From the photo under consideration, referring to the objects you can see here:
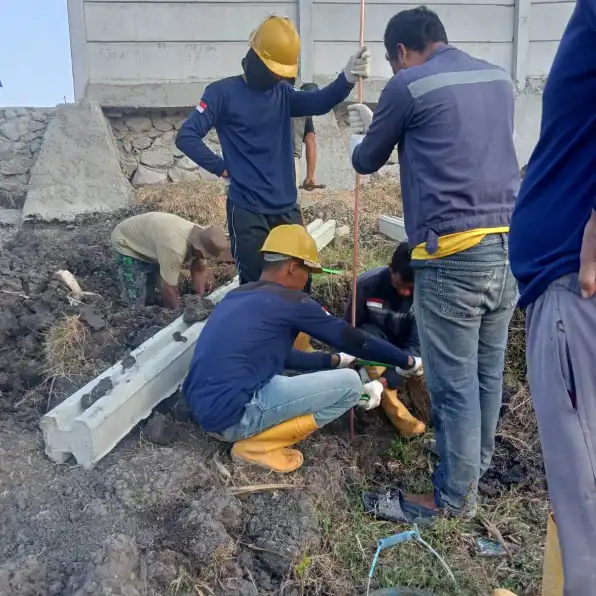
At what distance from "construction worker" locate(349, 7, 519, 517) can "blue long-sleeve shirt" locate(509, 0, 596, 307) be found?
0.88m

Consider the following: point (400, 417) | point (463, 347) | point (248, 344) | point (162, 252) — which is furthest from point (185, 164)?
point (463, 347)

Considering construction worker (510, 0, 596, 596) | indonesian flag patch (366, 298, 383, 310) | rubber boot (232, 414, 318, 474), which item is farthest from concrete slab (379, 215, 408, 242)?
construction worker (510, 0, 596, 596)

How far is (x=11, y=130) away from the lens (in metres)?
7.59

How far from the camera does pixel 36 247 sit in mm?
6090

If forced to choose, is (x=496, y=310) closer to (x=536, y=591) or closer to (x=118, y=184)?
(x=536, y=591)

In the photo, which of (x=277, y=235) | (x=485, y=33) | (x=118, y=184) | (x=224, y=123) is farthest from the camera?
(x=485, y=33)

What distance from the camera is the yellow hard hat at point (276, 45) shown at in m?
3.80

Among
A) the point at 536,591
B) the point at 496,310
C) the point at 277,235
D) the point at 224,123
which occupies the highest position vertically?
the point at 224,123

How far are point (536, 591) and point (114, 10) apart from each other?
7.30 metres

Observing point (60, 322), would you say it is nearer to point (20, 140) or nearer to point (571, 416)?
point (571, 416)

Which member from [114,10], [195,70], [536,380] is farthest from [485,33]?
[536,380]

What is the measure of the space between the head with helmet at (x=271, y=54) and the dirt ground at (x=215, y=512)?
175 centimetres

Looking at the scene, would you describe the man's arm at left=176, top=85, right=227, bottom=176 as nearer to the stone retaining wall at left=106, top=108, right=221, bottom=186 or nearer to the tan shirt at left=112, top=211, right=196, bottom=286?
the tan shirt at left=112, top=211, right=196, bottom=286

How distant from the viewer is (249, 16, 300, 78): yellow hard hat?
3799mm
